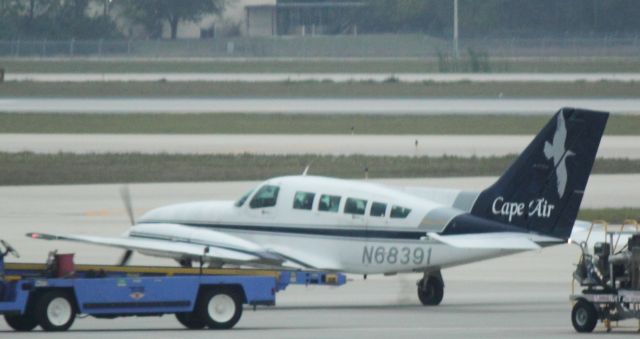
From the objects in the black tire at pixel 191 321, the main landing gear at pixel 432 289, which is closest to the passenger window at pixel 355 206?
the main landing gear at pixel 432 289

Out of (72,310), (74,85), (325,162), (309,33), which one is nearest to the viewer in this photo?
(72,310)

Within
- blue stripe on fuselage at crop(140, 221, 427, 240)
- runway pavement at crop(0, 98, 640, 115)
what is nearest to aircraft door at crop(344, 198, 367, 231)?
blue stripe on fuselage at crop(140, 221, 427, 240)

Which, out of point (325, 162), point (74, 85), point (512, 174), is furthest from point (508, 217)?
point (74, 85)

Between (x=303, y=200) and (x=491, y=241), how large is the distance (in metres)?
3.65

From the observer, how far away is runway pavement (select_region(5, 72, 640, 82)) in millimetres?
109188

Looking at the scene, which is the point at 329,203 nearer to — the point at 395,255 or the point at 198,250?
the point at 395,255

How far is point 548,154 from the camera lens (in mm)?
24828

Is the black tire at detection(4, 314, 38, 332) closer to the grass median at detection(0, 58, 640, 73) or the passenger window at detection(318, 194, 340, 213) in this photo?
the passenger window at detection(318, 194, 340, 213)

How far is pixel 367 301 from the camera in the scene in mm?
26125

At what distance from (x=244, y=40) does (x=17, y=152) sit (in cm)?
10877

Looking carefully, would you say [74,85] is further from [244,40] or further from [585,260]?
[585,260]

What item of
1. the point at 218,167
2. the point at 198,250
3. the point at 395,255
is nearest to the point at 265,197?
the point at 198,250

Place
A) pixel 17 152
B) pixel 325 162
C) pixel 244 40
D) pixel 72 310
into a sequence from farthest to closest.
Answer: pixel 244 40, pixel 17 152, pixel 325 162, pixel 72 310

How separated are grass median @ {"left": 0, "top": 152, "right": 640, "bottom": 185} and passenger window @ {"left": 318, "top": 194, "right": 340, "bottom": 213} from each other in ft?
73.6
